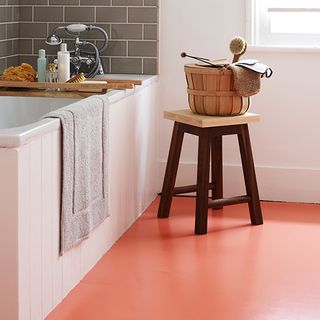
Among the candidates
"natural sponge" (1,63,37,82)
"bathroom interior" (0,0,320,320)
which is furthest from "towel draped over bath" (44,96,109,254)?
"natural sponge" (1,63,37,82)

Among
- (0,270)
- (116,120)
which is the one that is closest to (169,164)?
(116,120)

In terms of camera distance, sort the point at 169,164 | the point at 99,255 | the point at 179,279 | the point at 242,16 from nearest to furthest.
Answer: the point at 179,279, the point at 99,255, the point at 169,164, the point at 242,16

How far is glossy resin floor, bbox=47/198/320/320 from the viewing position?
11.4 feet

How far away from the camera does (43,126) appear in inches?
130

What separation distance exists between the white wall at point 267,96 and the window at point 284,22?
79mm

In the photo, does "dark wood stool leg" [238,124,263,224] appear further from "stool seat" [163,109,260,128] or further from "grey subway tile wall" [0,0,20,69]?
"grey subway tile wall" [0,0,20,69]

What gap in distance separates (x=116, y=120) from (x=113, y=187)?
340 mm

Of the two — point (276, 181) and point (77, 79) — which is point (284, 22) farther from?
point (77, 79)

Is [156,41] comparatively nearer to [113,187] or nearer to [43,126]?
[113,187]

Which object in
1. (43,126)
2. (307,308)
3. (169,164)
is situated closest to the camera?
(43,126)

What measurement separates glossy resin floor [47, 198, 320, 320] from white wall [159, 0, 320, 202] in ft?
1.07

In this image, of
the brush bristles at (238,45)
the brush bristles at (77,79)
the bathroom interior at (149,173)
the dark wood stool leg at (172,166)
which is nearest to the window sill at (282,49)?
the bathroom interior at (149,173)

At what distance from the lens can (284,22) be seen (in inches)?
210

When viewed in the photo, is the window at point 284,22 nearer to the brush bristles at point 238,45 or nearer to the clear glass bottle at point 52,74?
the brush bristles at point 238,45
